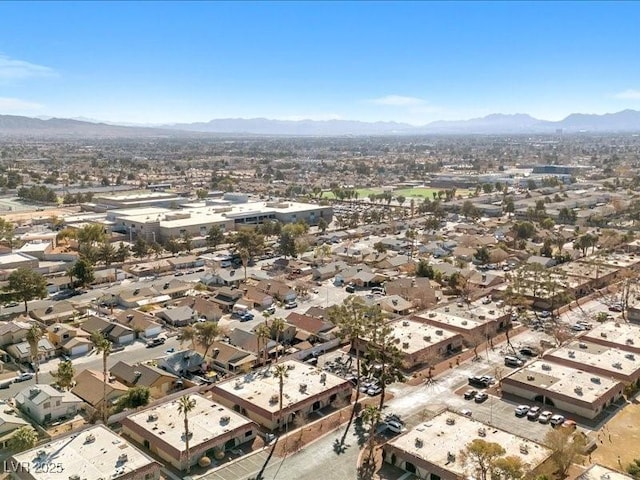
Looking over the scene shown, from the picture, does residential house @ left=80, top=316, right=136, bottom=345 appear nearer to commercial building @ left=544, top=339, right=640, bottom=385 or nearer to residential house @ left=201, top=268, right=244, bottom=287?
residential house @ left=201, top=268, right=244, bottom=287

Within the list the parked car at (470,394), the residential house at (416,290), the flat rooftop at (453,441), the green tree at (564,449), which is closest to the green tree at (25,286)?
the residential house at (416,290)

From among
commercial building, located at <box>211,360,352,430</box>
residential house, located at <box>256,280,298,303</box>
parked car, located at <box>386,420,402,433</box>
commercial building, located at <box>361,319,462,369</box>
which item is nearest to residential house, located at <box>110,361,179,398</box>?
commercial building, located at <box>211,360,352,430</box>

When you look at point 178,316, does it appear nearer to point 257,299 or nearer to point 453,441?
point 257,299

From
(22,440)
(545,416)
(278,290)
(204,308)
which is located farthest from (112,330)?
(545,416)

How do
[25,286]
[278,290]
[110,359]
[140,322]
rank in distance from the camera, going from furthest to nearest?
[278,290] → [25,286] → [140,322] → [110,359]

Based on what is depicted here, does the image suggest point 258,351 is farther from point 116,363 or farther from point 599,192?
point 599,192
